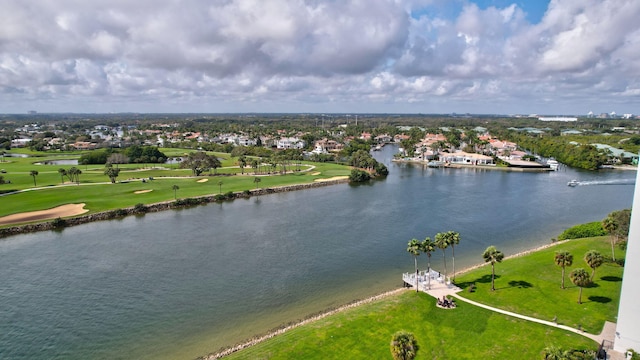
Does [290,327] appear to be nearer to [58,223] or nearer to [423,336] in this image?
[423,336]

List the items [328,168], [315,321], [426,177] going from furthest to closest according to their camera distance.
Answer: [328,168] < [426,177] < [315,321]

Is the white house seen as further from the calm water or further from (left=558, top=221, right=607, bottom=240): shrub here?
(left=558, top=221, right=607, bottom=240): shrub

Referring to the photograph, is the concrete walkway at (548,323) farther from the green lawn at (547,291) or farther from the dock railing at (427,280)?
the green lawn at (547,291)

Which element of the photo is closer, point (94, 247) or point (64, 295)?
point (64, 295)

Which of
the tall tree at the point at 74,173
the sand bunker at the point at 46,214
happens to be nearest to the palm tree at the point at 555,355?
the sand bunker at the point at 46,214

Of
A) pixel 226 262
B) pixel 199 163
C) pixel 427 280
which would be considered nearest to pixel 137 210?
pixel 226 262

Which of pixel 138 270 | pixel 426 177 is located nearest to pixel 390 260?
pixel 138 270

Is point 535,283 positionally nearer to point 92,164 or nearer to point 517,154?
point 517,154
